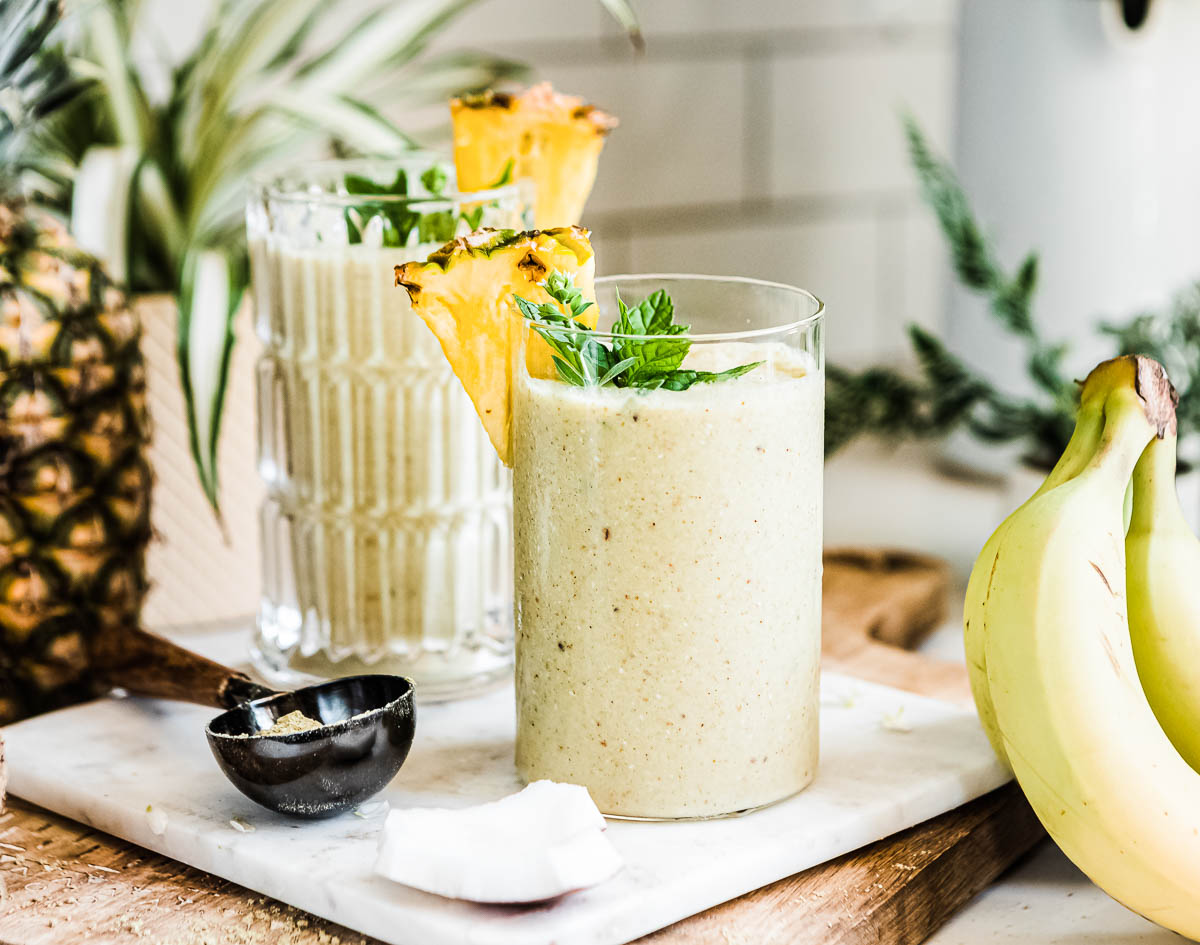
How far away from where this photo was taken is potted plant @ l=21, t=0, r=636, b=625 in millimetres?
936

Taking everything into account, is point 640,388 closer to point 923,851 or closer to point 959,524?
point 923,851

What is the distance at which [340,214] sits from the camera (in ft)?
2.43

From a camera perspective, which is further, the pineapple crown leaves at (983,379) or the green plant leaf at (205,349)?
the pineapple crown leaves at (983,379)

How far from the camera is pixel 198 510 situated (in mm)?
966

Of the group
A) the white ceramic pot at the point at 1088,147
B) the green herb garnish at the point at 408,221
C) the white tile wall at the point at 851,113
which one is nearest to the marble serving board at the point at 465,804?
the green herb garnish at the point at 408,221

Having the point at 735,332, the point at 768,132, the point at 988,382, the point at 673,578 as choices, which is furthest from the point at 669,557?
the point at 768,132

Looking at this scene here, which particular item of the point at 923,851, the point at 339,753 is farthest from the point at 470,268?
the point at 923,851

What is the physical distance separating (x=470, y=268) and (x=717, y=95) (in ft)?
2.92

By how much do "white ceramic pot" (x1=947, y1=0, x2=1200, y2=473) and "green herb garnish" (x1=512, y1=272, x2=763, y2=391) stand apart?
0.70m

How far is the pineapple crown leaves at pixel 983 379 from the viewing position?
109cm

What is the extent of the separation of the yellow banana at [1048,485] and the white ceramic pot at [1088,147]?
580mm

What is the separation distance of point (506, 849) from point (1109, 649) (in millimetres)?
252

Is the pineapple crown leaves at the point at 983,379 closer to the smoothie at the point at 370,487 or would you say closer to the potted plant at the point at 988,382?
the potted plant at the point at 988,382

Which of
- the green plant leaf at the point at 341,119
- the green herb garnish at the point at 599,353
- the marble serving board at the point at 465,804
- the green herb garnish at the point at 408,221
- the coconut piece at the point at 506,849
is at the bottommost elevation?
the marble serving board at the point at 465,804
